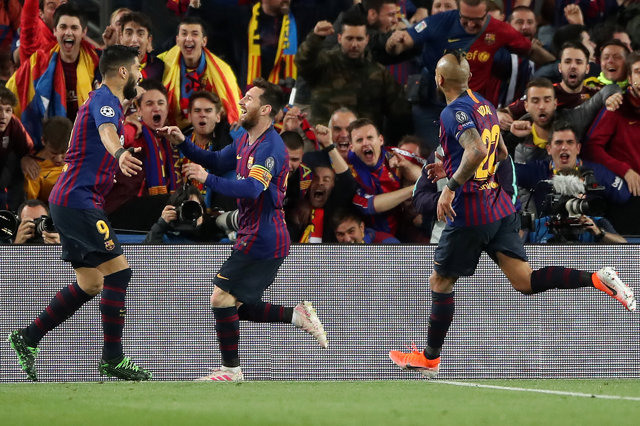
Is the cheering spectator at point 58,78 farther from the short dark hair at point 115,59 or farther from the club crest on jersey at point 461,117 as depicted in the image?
the club crest on jersey at point 461,117

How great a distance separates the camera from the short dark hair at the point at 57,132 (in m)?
9.34

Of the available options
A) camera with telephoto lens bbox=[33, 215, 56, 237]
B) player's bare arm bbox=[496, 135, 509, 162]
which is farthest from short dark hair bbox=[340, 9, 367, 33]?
camera with telephoto lens bbox=[33, 215, 56, 237]

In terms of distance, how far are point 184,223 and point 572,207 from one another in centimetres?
303

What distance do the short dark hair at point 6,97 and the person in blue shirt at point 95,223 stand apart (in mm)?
2416

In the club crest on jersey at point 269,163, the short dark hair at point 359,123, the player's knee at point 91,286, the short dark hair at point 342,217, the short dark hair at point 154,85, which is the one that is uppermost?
the short dark hair at point 154,85

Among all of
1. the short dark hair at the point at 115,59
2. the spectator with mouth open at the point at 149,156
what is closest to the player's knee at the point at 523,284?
the short dark hair at the point at 115,59

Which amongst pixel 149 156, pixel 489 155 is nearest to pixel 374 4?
pixel 149 156

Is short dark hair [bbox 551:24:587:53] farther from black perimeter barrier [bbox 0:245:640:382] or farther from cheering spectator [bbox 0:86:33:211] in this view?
cheering spectator [bbox 0:86:33:211]

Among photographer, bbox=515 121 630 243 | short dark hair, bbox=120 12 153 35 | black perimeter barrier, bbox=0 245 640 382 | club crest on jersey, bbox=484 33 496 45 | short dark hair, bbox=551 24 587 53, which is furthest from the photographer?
short dark hair, bbox=551 24 587 53

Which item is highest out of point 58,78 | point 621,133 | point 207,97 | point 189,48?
point 189,48

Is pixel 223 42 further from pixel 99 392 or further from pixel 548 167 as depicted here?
pixel 99 392

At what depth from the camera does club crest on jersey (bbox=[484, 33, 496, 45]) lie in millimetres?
10336

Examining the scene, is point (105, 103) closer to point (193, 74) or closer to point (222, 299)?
point (222, 299)

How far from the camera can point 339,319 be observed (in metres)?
8.10
